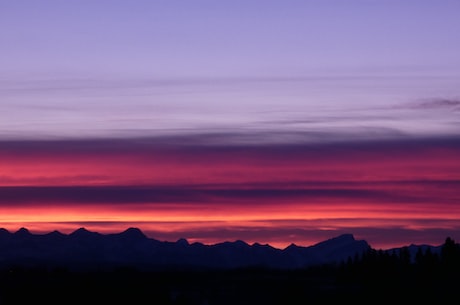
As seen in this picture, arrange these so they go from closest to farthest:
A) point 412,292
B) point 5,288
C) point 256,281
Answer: point 412,292 → point 5,288 → point 256,281

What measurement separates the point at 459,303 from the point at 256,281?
51654mm

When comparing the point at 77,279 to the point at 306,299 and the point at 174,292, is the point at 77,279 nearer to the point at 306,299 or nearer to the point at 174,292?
the point at 174,292

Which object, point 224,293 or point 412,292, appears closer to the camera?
point 412,292

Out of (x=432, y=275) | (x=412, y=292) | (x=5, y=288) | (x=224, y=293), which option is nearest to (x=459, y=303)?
(x=412, y=292)

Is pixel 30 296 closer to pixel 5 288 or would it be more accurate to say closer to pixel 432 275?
pixel 5 288

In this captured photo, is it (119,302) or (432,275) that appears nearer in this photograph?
(119,302)

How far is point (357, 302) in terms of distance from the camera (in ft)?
507

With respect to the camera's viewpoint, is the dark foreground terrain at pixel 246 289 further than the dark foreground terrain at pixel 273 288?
No

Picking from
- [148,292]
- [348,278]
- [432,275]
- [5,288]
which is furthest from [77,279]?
[432,275]

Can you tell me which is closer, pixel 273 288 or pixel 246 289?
pixel 273 288

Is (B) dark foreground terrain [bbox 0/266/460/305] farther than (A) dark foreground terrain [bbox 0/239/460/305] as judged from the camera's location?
No

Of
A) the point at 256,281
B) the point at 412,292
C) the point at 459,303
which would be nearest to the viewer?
the point at 459,303

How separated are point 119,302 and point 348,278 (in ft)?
155

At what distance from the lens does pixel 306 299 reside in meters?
153
